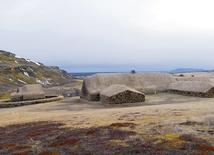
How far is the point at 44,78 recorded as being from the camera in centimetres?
13538

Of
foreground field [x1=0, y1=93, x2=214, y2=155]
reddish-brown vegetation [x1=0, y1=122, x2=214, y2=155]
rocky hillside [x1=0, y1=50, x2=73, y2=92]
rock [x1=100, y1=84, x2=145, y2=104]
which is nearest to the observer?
reddish-brown vegetation [x1=0, y1=122, x2=214, y2=155]

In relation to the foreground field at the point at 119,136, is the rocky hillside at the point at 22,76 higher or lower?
higher

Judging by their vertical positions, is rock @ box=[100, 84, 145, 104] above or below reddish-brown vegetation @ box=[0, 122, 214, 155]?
above

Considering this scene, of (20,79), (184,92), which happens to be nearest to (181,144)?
(184,92)

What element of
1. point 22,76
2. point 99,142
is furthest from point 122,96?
point 22,76

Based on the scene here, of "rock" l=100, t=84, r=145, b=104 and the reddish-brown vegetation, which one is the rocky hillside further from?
the reddish-brown vegetation

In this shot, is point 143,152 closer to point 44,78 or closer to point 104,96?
point 104,96

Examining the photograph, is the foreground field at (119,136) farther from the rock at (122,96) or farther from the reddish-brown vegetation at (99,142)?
the rock at (122,96)

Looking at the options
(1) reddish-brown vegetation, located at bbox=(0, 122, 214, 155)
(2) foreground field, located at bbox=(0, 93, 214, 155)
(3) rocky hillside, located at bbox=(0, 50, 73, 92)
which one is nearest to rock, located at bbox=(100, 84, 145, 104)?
(2) foreground field, located at bbox=(0, 93, 214, 155)

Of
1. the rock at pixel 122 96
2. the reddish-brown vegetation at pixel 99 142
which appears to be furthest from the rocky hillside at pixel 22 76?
the reddish-brown vegetation at pixel 99 142

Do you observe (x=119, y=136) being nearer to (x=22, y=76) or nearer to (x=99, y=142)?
(x=99, y=142)

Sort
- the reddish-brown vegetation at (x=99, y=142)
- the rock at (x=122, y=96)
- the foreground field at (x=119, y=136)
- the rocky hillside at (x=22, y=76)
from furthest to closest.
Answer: the rocky hillside at (x=22, y=76), the rock at (x=122, y=96), the foreground field at (x=119, y=136), the reddish-brown vegetation at (x=99, y=142)

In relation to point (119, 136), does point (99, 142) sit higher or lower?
lower

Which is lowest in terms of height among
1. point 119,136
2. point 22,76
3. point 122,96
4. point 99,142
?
point 99,142
